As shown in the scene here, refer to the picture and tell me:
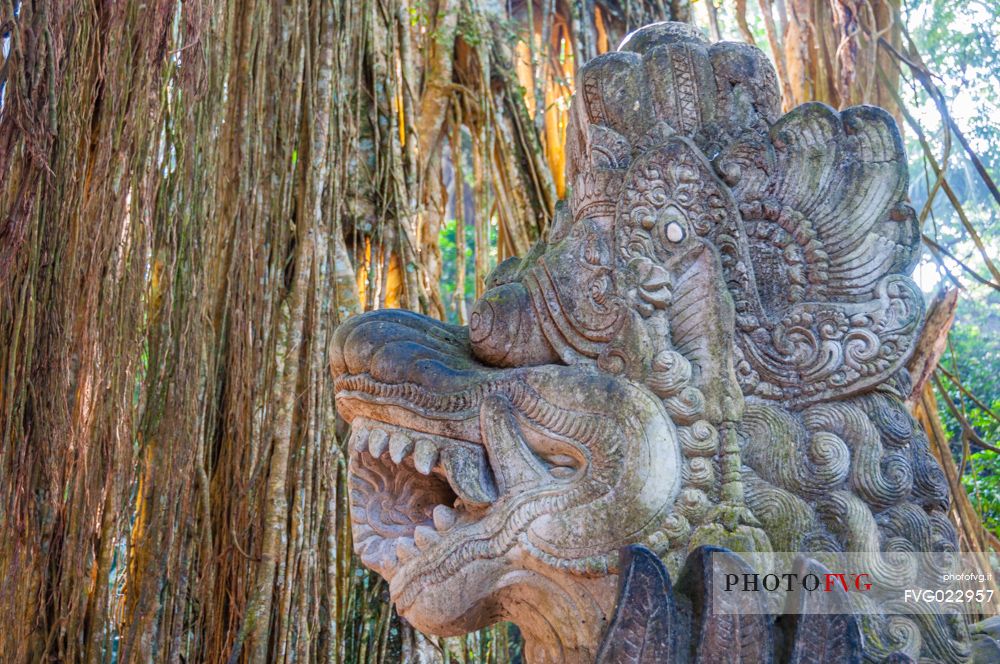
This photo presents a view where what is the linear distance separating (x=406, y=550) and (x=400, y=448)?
0.42 feet

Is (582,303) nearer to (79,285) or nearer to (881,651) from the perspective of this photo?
(881,651)

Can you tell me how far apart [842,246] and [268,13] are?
5.92 feet

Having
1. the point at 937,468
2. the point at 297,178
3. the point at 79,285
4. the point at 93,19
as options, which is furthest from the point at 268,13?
the point at 937,468

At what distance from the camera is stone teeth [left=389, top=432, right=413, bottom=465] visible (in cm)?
143

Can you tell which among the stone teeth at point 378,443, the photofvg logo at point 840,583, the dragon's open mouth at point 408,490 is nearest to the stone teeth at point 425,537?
the dragon's open mouth at point 408,490

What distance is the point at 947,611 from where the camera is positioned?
53.4 inches

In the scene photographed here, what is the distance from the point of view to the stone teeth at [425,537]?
1.40m

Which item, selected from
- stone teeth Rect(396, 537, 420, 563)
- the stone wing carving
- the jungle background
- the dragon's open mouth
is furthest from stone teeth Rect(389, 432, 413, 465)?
the jungle background

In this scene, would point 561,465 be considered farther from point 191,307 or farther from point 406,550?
point 191,307

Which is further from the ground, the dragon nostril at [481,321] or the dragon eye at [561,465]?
the dragon nostril at [481,321]

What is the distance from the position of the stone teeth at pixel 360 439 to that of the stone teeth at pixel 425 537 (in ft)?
0.45

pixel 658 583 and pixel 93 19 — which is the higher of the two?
pixel 93 19

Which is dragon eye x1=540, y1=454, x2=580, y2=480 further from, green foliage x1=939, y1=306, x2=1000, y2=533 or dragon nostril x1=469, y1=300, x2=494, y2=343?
green foliage x1=939, y1=306, x2=1000, y2=533

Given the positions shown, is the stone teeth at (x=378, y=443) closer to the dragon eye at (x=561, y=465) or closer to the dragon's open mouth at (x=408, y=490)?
the dragon's open mouth at (x=408, y=490)
